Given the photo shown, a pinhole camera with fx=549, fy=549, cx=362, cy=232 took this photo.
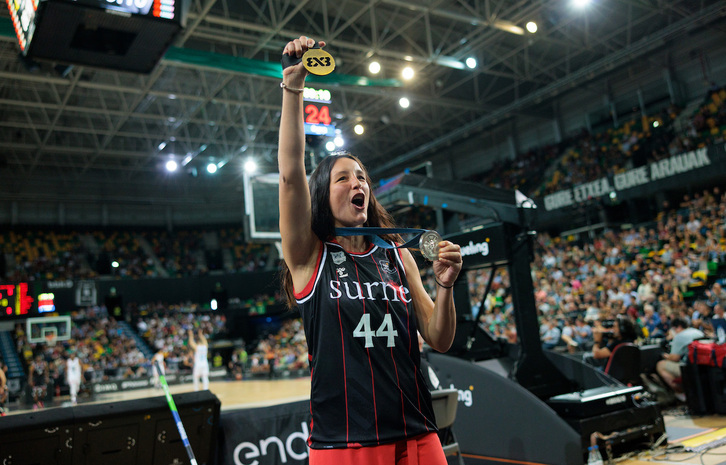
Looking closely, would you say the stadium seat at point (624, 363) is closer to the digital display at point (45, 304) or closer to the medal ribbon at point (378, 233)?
the medal ribbon at point (378, 233)

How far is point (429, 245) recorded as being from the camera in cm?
197

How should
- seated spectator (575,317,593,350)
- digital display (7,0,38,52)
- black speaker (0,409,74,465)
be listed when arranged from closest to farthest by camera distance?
1. black speaker (0,409,74,465)
2. digital display (7,0,38,52)
3. seated spectator (575,317,593,350)

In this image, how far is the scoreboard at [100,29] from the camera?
4223 millimetres

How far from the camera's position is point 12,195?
2895cm

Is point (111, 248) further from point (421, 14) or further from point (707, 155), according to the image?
point (707, 155)

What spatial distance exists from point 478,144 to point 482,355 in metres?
23.9

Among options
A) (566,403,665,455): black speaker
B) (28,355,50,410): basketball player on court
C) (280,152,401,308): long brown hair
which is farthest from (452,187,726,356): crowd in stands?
(28,355,50,410): basketball player on court

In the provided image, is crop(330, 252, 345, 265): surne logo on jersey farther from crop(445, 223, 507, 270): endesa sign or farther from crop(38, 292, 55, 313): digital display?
crop(38, 292, 55, 313): digital display

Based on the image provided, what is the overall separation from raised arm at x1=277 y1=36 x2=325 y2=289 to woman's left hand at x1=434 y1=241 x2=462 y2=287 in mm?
466

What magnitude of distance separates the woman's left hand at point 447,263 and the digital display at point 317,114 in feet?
20.9

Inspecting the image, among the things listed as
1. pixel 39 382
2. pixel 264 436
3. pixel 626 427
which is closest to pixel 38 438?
pixel 264 436

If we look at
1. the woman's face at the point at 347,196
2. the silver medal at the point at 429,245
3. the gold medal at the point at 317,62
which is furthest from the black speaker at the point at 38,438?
the gold medal at the point at 317,62

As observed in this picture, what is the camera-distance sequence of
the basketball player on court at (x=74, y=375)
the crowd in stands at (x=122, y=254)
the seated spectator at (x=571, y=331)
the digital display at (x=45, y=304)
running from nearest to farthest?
the seated spectator at (x=571, y=331)
the digital display at (x=45, y=304)
the basketball player on court at (x=74, y=375)
the crowd in stands at (x=122, y=254)

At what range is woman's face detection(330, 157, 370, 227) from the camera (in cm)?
197
